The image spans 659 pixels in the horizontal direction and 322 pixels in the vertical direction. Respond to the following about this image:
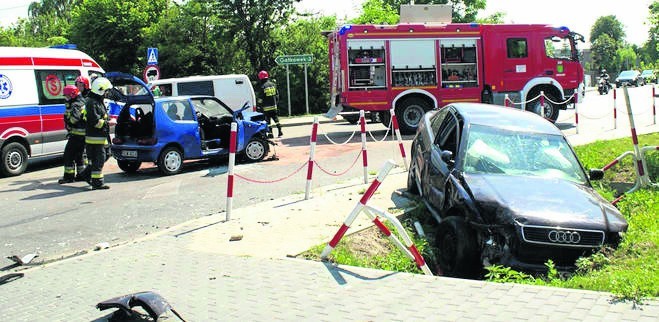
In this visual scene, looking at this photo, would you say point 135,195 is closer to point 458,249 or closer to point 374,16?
point 458,249

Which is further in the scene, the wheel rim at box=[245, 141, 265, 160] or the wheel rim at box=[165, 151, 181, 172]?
the wheel rim at box=[245, 141, 265, 160]

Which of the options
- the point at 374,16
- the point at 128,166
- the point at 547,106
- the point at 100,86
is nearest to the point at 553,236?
the point at 100,86

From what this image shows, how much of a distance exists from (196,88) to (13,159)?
7358mm

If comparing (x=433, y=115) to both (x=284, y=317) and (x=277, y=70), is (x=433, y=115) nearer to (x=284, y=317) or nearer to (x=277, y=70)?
(x=284, y=317)

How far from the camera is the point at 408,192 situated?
9.55m

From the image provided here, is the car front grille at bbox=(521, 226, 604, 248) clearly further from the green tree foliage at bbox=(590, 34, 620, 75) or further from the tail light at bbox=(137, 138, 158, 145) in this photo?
the green tree foliage at bbox=(590, 34, 620, 75)

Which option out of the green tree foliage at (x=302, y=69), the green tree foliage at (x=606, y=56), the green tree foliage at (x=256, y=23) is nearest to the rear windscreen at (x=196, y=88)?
the green tree foliage at (x=256, y=23)

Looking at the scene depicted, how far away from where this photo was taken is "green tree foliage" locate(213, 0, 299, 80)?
28.5 m

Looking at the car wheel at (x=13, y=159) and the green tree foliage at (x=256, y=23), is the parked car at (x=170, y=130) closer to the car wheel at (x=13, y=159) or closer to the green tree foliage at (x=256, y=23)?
the car wheel at (x=13, y=159)

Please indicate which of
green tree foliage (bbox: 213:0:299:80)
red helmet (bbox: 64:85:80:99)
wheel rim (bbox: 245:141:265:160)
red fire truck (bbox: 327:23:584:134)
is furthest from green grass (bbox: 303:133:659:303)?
green tree foliage (bbox: 213:0:299:80)

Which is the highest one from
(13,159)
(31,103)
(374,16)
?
(374,16)

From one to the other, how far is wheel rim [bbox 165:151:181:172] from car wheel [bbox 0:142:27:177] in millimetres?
3674

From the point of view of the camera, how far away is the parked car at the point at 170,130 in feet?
40.1

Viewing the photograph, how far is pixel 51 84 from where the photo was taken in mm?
14289
